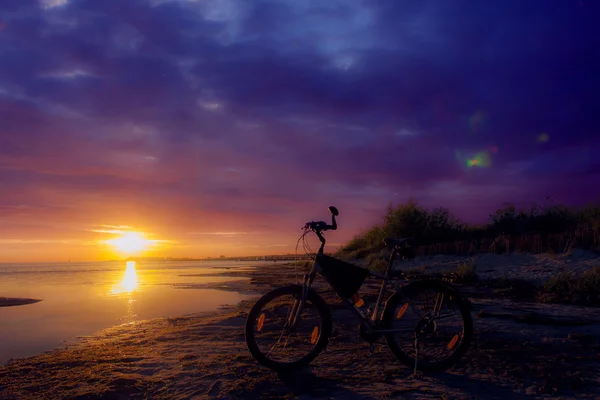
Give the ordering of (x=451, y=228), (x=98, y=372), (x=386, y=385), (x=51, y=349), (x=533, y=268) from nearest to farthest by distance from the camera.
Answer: (x=386, y=385), (x=98, y=372), (x=51, y=349), (x=533, y=268), (x=451, y=228)

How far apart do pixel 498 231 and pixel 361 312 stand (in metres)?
19.2

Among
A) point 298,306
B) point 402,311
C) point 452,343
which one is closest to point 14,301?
point 298,306

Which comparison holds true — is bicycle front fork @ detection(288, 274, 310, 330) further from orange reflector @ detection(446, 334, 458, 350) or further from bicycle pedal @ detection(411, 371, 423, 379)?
orange reflector @ detection(446, 334, 458, 350)

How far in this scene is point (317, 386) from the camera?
14.0 ft

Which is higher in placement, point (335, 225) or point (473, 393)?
point (335, 225)

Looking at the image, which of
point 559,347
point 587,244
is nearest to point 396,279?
point 559,347

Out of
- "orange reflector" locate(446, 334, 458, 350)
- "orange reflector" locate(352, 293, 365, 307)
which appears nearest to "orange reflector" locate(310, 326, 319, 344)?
"orange reflector" locate(352, 293, 365, 307)

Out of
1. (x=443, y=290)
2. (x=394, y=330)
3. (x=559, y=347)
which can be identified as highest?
(x=443, y=290)

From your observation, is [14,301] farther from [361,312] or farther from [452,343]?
[452,343]

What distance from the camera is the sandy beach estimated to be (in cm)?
411

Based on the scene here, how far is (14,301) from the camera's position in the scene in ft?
44.4

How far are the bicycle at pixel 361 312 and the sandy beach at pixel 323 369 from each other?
0.21 metres

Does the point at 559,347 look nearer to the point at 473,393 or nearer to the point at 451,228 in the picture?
the point at 473,393

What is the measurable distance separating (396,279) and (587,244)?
40.4ft
